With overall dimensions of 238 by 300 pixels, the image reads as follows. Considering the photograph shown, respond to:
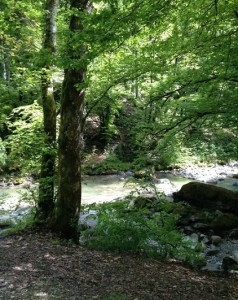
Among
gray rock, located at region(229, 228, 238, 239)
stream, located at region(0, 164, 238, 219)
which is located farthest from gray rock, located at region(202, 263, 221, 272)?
stream, located at region(0, 164, 238, 219)

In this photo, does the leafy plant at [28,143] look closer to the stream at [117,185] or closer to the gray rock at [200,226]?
the stream at [117,185]

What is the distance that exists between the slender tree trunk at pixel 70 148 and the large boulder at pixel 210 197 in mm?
6440

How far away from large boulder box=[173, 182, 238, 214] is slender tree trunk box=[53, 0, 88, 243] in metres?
6.44

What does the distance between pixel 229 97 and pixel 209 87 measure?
501 millimetres

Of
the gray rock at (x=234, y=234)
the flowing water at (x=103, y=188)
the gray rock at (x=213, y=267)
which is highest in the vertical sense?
the flowing water at (x=103, y=188)

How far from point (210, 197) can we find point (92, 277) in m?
8.01

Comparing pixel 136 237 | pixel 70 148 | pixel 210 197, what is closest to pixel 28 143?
pixel 70 148

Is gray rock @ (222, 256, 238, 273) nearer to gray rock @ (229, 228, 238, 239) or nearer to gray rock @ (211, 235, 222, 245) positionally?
gray rock @ (211, 235, 222, 245)

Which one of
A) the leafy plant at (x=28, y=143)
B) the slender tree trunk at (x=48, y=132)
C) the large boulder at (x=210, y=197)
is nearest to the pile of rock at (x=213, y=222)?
the large boulder at (x=210, y=197)

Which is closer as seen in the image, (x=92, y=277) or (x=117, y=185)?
(x=92, y=277)

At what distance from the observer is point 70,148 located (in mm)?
6547

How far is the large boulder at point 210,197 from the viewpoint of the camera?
11422 mm

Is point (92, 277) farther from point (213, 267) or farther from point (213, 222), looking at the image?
point (213, 222)

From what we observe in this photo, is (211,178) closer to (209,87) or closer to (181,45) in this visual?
(209,87)
